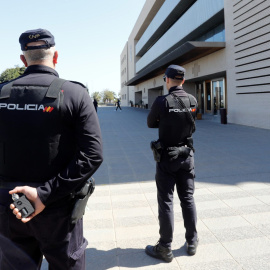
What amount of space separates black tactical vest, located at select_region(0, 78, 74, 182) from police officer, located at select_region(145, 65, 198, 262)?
1282mm

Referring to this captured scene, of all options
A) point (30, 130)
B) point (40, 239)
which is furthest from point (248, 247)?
point (30, 130)

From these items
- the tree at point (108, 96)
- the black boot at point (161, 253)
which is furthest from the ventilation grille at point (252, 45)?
the tree at point (108, 96)

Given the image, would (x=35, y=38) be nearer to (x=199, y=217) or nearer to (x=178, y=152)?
(x=178, y=152)

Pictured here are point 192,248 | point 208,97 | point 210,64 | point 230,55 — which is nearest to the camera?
point 192,248

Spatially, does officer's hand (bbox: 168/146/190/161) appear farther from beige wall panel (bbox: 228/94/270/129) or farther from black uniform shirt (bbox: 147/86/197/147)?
beige wall panel (bbox: 228/94/270/129)

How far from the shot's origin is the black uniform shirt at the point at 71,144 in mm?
1525

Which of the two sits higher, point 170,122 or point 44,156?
point 170,122

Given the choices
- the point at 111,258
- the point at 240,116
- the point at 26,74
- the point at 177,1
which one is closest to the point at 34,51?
the point at 26,74

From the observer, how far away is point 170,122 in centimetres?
265

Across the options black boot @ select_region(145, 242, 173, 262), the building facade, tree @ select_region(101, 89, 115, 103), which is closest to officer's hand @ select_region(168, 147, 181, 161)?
black boot @ select_region(145, 242, 173, 262)

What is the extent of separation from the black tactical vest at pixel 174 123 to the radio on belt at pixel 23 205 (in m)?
1.55

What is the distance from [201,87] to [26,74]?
71.0ft

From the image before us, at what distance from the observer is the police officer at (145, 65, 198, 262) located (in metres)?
2.59

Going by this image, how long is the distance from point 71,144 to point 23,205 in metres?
0.45
